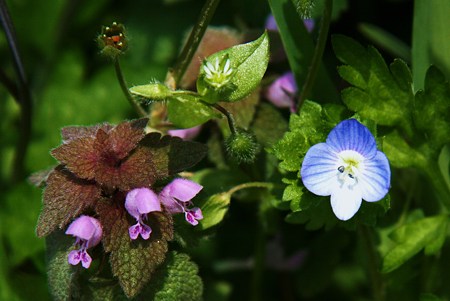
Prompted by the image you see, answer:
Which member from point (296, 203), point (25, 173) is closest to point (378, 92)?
point (296, 203)

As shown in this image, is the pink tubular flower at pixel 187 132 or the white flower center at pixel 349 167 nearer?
the white flower center at pixel 349 167

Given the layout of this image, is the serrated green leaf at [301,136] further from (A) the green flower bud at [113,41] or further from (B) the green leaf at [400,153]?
(A) the green flower bud at [113,41]

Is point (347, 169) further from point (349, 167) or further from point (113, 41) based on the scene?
point (113, 41)

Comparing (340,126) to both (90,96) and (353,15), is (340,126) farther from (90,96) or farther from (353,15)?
(90,96)

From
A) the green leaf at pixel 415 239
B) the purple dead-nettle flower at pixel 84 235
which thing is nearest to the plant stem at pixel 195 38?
the purple dead-nettle flower at pixel 84 235

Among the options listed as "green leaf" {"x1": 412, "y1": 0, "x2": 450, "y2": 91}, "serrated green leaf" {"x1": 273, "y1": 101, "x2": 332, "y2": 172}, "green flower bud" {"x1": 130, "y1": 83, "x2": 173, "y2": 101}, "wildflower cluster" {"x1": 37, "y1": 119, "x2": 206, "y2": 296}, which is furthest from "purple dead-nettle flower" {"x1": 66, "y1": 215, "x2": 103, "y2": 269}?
"green leaf" {"x1": 412, "y1": 0, "x2": 450, "y2": 91}

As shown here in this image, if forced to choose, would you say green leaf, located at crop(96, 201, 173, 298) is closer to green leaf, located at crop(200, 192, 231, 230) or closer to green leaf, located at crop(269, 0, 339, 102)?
green leaf, located at crop(200, 192, 231, 230)
